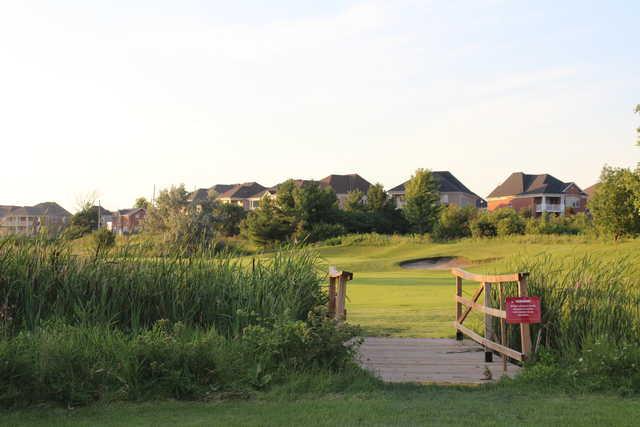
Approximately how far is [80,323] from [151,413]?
2427 millimetres

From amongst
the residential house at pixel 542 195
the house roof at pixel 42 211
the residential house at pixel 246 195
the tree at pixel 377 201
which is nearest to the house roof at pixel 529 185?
the residential house at pixel 542 195

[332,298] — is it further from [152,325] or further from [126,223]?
[126,223]

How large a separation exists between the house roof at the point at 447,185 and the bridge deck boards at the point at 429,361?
241 feet

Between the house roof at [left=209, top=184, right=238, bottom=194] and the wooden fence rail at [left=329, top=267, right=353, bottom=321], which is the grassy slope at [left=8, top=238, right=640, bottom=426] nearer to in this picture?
the wooden fence rail at [left=329, top=267, right=353, bottom=321]

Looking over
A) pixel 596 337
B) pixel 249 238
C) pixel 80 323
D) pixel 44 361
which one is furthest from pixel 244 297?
pixel 249 238

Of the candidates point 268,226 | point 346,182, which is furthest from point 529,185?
point 268,226

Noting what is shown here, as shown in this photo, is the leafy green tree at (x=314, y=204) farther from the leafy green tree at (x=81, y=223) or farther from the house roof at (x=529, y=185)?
the leafy green tree at (x=81, y=223)

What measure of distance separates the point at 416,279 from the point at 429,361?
18798 millimetres

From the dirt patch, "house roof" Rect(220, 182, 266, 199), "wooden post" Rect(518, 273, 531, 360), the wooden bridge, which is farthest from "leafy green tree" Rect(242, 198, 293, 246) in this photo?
"wooden post" Rect(518, 273, 531, 360)

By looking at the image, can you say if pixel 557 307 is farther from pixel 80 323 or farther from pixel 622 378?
pixel 80 323

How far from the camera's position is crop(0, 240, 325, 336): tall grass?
781 cm

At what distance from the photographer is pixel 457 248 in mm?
40344

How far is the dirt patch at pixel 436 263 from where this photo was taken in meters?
35.1

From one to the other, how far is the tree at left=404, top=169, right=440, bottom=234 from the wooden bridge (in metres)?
48.6
